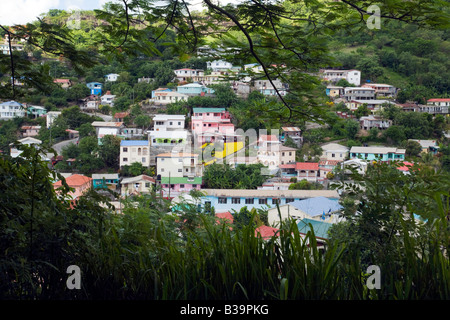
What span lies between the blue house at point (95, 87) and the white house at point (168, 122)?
597 centimetres

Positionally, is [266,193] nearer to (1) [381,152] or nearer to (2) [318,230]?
(1) [381,152]

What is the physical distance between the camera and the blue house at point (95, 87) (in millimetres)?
25328

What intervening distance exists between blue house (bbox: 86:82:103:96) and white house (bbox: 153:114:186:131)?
235 inches

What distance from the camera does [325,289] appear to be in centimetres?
93

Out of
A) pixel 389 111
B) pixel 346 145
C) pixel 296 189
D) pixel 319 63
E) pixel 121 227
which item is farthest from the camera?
pixel 389 111

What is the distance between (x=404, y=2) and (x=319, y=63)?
1.27 feet

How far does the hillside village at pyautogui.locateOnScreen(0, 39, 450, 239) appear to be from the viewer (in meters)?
15.5

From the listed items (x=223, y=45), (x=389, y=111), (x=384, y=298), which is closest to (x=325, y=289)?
(x=384, y=298)

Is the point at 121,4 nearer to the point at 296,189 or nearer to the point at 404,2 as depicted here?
the point at 404,2

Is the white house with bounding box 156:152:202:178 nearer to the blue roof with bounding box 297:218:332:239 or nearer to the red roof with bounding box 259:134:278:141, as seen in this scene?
the red roof with bounding box 259:134:278:141

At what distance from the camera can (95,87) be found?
25531 millimetres

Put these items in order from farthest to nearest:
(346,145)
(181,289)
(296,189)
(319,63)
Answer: (346,145)
(296,189)
(319,63)
(181,289)

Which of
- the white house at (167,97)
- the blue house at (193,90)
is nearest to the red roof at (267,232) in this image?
the white house at (167,97)

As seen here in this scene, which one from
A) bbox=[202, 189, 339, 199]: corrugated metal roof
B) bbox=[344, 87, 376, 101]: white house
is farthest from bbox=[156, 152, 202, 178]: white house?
bbox=[344, 87, 376, 101]: white house
